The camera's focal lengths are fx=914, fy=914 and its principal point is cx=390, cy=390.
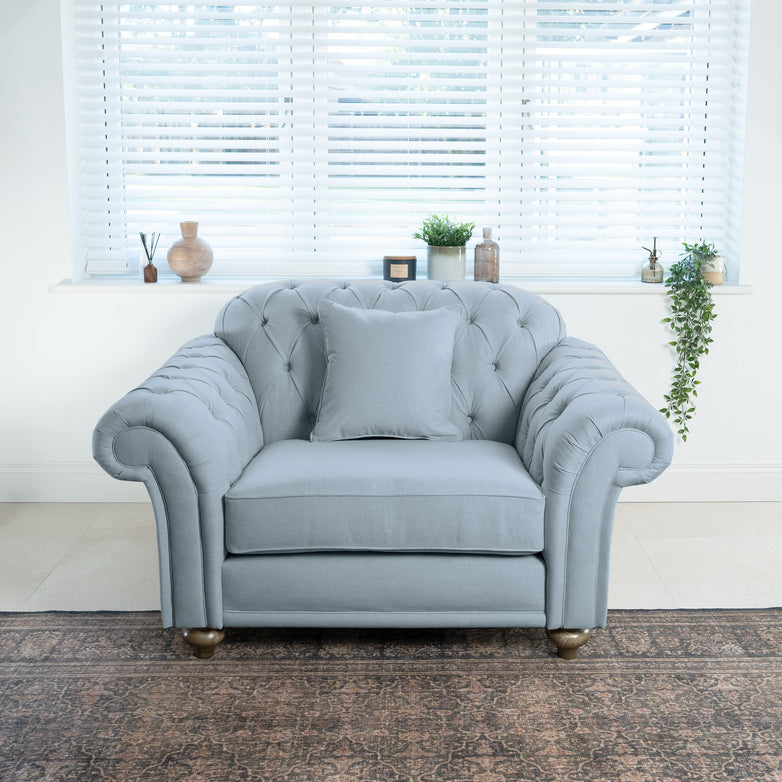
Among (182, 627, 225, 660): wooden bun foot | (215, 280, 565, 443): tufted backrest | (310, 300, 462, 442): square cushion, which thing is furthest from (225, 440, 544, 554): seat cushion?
(215, 280, 565, 443): tufted backrest

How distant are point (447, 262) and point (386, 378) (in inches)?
35.8

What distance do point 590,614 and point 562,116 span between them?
2.14m

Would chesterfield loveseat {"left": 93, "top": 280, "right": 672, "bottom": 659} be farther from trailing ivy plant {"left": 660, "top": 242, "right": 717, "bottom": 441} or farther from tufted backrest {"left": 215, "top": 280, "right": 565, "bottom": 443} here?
trailing ivy plant {"left": 660, "top": 242, "right": 717, "bottom": 441}

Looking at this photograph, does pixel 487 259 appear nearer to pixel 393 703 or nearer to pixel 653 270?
pixel 653 270

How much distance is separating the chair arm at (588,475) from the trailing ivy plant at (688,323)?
1229mm

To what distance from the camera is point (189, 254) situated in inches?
140

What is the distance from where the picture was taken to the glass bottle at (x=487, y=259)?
140 inches

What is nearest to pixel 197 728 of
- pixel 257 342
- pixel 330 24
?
pixel 257 342

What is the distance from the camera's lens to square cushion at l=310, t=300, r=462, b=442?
A: 9.09ft

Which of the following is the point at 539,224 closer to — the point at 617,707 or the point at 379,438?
the point at 379,438

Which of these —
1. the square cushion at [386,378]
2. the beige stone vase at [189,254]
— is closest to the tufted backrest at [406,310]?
the square cushion at [386,378]

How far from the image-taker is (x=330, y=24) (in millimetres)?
3596

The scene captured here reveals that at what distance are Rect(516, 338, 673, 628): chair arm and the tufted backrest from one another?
478 mm

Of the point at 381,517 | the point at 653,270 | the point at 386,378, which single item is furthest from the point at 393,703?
the point at 653,270
